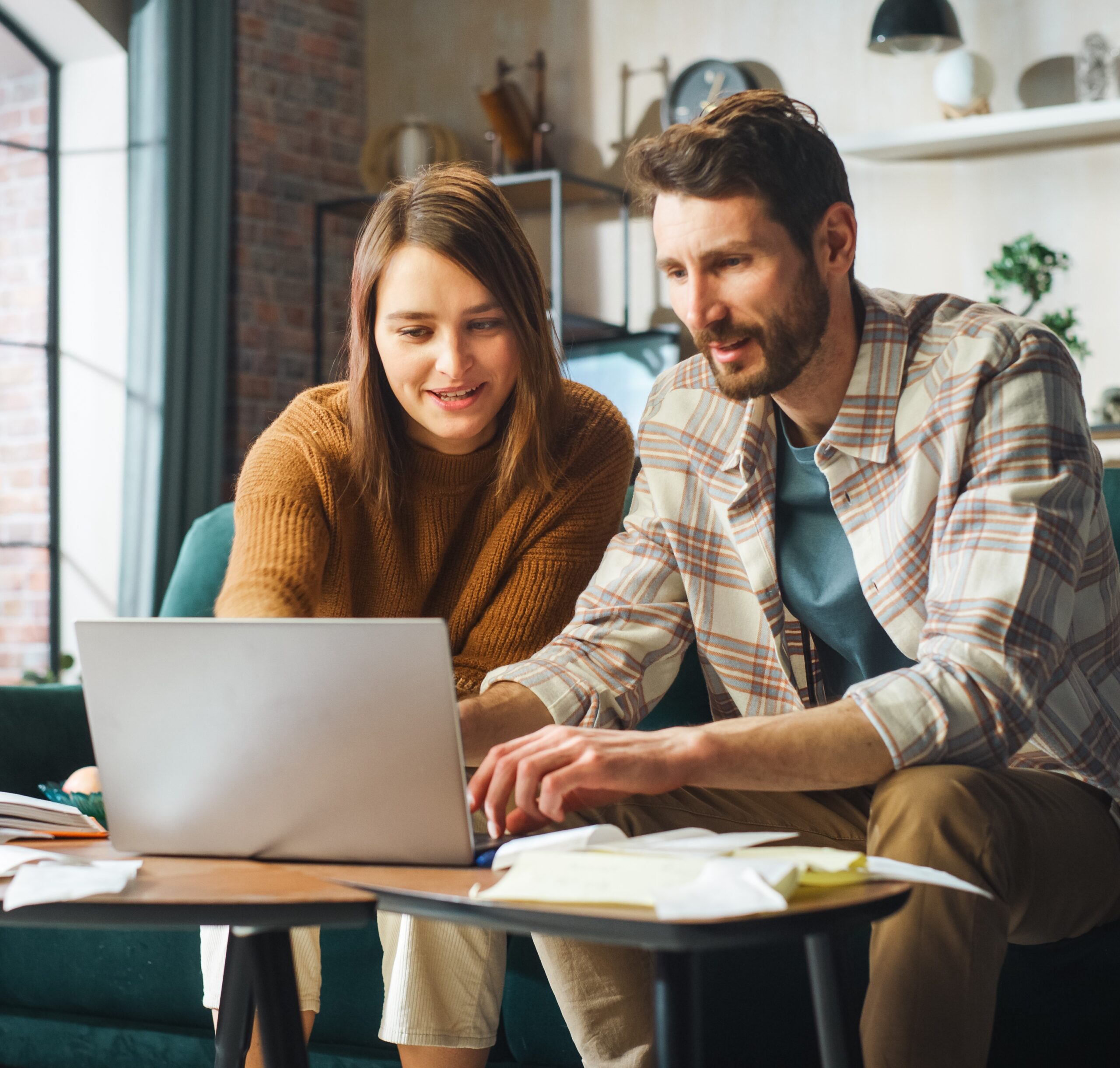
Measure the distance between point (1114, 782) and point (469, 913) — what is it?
2.49 ft

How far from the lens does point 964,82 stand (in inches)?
154

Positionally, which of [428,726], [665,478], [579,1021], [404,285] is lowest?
[579,1021]

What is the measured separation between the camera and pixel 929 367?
1.44 m

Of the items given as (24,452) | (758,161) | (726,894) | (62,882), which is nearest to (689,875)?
(726,894)

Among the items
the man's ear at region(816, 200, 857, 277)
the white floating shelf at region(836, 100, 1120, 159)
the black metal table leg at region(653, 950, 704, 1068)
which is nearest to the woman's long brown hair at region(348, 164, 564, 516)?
the man's ear at region(816, 200, 857, 277)

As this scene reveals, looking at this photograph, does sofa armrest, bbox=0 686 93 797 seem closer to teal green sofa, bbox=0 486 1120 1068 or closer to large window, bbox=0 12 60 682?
teal green sofa, bbox=0 486 1120 1068

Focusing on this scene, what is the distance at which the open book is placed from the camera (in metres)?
1.17

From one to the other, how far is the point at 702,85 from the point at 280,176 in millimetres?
1312

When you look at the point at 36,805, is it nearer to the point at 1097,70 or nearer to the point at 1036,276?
the point at 1036,276

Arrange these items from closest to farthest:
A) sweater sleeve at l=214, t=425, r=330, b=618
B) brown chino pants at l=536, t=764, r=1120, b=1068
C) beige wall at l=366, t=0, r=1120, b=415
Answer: brown chino pants at l=536, t=764, r=1120, b=1068
sweater sleeve at l=214, t=425, r=330, b=618
beige wall at l=366, t=0, r=1120, b=415

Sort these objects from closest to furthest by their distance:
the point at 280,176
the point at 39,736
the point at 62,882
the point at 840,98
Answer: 1. the point at 62,882
2. the point at 39,736
3. the point at 840,98
4. the point at 280,176

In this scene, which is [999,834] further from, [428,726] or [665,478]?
[665,478]

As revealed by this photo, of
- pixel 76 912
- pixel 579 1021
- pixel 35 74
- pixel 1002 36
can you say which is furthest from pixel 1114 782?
pixel 35 74

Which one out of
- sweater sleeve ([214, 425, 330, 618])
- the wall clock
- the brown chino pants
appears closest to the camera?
the brown chino pants
